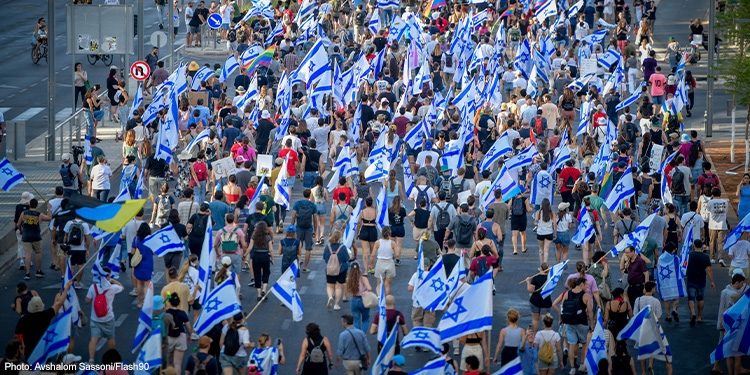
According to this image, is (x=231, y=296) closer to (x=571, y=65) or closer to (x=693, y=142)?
(x=693, y=142)

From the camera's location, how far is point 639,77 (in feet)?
145

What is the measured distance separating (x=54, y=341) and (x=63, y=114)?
23.5 meters

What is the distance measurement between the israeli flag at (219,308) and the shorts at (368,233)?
6.11 m

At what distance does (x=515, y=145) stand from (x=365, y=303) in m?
10.2

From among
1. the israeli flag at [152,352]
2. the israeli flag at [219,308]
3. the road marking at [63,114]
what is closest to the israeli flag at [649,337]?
the israeli flag at [219,308]

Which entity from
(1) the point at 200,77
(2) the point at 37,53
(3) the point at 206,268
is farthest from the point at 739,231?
(2) the point at 37,53

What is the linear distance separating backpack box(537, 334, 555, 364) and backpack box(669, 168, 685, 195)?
30.9 feet

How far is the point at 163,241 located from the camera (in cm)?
2180

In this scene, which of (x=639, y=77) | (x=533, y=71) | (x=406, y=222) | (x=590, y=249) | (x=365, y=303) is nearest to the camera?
(x=365, y=303)

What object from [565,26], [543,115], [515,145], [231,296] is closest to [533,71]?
[543,115]

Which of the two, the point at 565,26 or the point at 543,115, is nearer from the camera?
the point at 543,115

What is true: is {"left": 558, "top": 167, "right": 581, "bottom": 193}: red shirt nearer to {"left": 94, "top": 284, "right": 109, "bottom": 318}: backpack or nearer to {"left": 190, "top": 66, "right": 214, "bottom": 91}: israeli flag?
{"left": 94, "top": 284, "right": 109, "bottom": 318}: backpack

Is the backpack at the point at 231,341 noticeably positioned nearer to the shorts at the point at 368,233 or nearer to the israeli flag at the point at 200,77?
the shorts at the point at 368,233

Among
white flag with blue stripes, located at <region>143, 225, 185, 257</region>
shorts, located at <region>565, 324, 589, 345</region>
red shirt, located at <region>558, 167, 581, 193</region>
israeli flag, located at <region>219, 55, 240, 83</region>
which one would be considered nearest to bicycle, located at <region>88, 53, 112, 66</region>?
israeli flag, located at <region>219, 55, 240, 83</region>
